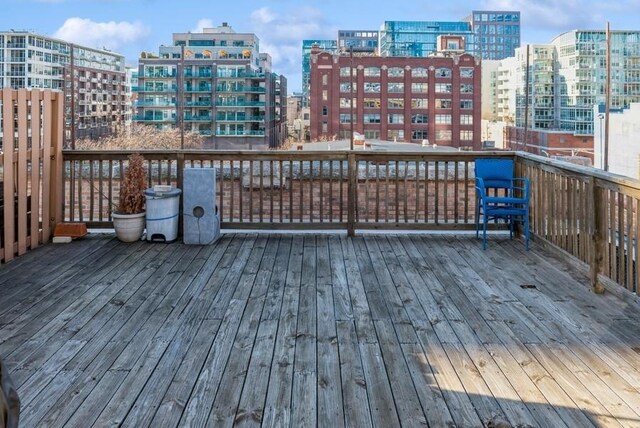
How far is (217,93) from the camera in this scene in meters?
44.0

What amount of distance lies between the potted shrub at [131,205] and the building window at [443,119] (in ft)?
151

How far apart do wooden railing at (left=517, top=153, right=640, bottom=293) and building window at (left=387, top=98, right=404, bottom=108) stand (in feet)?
148

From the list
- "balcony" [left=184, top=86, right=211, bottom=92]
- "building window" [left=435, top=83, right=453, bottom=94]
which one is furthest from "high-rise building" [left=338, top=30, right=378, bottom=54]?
"balcony" [left=184, top=86, right=211, bottom=92]

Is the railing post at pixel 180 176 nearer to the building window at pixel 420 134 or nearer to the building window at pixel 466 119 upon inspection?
the building window at pixel 466 119

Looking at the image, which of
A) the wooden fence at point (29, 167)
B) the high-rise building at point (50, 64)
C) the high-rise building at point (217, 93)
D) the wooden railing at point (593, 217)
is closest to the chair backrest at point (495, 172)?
the wooden railing at point (593, 217)

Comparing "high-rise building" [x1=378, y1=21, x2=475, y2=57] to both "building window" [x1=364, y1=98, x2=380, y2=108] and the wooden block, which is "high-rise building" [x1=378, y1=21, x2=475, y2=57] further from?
the wooden block

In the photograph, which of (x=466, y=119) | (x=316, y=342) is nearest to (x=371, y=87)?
(x=466, y=119)

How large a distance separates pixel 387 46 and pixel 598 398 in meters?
107

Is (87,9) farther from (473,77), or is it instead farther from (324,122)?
(473,77)

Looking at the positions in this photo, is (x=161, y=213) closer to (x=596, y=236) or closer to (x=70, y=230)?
(x=70, y=230)

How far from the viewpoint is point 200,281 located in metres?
3.75

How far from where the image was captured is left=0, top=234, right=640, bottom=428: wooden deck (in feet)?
6.40

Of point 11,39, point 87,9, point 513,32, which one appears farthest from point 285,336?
point 513,32

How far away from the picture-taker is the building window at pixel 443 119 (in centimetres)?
4834
